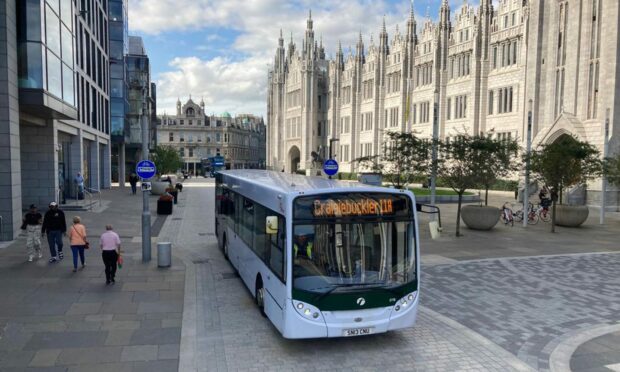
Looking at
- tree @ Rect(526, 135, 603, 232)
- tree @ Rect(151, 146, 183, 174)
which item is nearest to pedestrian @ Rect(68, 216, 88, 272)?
tree @ Rect(526, 135, 603, 232)

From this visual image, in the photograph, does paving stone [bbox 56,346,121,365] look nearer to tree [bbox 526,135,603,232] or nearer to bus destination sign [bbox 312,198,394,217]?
bus destination sign [bbox 312,198,394,217]

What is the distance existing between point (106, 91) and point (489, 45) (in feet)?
120

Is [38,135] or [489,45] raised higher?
[489,45]

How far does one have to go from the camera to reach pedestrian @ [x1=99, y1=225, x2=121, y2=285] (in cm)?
1114

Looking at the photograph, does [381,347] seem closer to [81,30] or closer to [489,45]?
[81,30]

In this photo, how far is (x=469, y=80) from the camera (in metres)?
50.1

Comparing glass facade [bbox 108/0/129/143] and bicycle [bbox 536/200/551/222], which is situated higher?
glass facade [bbox 108/0/129/143]

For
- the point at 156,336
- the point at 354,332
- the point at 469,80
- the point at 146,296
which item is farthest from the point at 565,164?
the point at 469,80

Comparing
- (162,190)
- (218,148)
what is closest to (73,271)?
(162,190)

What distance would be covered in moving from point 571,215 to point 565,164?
11.0 ft

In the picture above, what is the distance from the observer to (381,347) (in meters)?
7.88

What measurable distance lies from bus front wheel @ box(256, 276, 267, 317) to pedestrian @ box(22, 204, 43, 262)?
7249 millimetres

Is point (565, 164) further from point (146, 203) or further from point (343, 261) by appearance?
point (146, 203)

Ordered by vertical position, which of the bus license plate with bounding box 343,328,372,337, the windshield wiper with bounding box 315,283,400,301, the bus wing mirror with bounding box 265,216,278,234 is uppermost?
the bus wing mirror with bounding box 265,216,278,234
